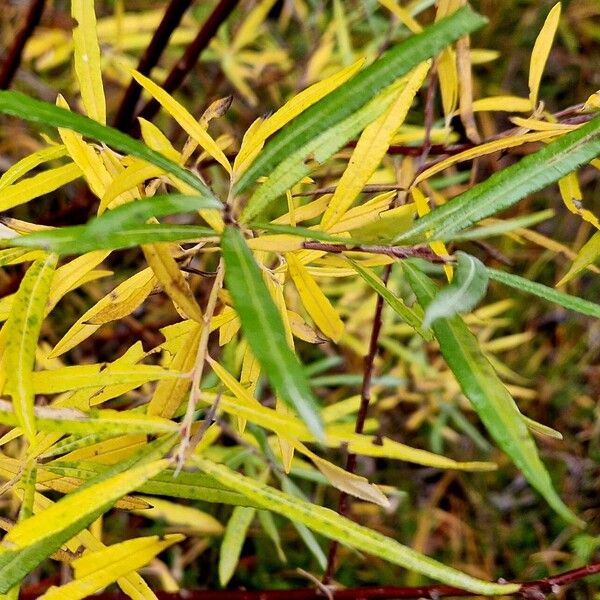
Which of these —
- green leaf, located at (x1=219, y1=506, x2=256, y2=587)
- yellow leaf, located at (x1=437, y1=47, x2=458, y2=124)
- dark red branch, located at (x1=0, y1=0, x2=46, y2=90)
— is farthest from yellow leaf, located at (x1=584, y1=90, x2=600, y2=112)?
dark red branch, located at (x1=0, y1=0, x2=46, y2=90)

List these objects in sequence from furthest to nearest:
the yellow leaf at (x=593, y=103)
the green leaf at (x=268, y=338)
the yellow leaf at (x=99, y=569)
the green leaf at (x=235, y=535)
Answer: the green leaf at (x=235, y=535) → the yellow leaf at (x=593, y=103) → the yellow leaf at (x=99, y=569) → the green leaf at (x=268, y=338)

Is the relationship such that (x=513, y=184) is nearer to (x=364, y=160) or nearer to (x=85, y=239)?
(x=364, y=160)

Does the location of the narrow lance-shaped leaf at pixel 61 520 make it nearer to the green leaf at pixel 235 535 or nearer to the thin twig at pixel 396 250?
the thin twig at pixel 396 250

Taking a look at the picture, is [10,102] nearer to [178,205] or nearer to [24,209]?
[178,205]

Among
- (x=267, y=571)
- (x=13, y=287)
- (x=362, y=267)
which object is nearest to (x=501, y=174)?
(x=362, y=267)

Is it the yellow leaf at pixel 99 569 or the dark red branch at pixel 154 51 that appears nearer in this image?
the yellow leaf at pixel 99 569

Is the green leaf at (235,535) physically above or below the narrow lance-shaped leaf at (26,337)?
below

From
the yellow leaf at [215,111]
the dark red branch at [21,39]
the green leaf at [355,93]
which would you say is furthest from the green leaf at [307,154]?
the dark red branch at [21,39]
